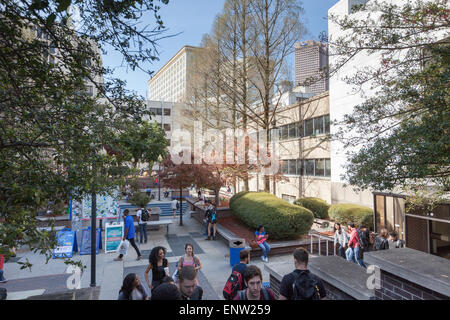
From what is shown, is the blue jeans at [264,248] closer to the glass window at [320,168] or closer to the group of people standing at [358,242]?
the group of people standing at [358,242]

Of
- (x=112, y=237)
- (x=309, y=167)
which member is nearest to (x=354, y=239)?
(x=112, y=237)

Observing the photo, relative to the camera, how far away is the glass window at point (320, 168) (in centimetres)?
1925

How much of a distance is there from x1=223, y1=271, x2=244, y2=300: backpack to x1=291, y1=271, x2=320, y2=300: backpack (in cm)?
109

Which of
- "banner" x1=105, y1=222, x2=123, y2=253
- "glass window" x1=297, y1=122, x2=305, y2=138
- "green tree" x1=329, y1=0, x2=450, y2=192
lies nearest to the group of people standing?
"green tree" x1=329, y1=0, x2=450, y2=192

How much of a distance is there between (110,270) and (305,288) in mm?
7609

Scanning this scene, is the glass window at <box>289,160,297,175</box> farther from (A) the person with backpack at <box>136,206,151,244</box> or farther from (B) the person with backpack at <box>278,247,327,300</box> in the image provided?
(B) the person with backpack at <box>278,247,327,300</box>

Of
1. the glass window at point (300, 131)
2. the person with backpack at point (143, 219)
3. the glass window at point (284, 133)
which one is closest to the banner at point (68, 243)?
the person with backpack at point (143, 219)

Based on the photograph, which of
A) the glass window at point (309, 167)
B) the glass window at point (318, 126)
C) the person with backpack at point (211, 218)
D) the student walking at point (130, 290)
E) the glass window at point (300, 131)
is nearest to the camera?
the student walking at point (130, 290)

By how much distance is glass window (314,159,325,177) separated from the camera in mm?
19245

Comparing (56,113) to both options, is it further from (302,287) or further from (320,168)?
(320,168)

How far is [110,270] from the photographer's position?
8797 mm

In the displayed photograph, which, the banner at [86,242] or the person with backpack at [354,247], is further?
the banner at [86,242]

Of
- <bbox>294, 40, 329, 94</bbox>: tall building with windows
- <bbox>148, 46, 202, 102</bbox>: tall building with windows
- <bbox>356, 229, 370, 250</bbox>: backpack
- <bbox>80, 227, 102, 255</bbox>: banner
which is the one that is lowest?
<bbox>80, 227, 102, 255</bbox>: banner

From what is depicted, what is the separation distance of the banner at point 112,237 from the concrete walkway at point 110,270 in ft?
1.08
